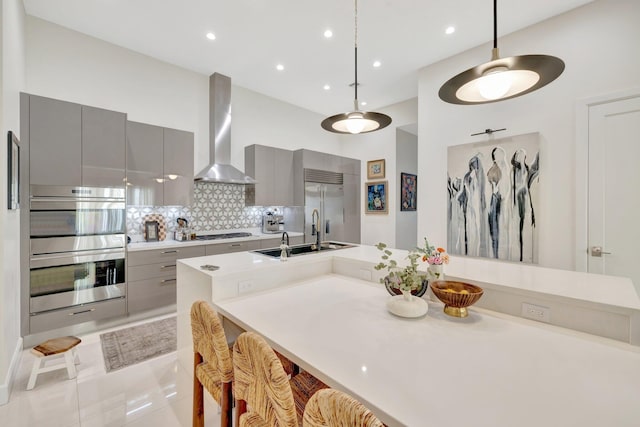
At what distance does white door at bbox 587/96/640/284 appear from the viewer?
99.0 inches

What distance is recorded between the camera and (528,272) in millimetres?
1767

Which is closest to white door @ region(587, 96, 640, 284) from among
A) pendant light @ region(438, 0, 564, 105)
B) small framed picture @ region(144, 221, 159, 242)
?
pendant light @ region(438, 0, 564, 105)

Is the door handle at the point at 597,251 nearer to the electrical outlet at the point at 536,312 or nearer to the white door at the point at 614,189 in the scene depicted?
the white door at the point at 614,189

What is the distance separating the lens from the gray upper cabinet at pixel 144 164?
10.9 ft

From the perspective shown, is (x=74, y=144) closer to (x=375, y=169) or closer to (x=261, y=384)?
(x=261, y=384)

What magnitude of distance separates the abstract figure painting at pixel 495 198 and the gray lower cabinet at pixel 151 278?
3.54 m

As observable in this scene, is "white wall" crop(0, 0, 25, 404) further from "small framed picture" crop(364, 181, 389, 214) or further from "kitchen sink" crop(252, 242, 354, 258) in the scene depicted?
"small framed picture" crop(364, 181, 389, 214)

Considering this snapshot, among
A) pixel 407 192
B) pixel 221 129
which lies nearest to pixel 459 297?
pixel 221 129

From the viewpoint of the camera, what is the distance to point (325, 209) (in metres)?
5.24

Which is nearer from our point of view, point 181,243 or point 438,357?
point 438,357

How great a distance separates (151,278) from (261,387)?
2.95 m

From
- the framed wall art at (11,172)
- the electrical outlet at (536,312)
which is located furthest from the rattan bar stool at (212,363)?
the framed wall art at (11,172)

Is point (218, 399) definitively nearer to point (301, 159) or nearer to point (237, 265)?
point (237, 265)

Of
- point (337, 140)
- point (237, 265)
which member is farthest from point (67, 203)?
point (337, 140)
